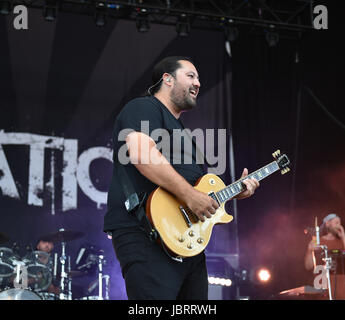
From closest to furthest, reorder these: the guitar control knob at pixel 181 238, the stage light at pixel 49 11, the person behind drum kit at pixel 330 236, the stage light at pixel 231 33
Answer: the guitar control knob at pixel 181 238 → the person behind drum kit at pixel 330 236 → the stage light at pixel 49 11 → the stage light at pixel 231 33

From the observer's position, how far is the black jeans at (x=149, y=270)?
2.06 meters

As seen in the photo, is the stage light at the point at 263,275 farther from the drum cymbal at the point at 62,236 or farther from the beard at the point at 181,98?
the beard at the point at 181,98

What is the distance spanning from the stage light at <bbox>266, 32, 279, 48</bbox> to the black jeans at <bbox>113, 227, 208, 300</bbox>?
20.5 feet

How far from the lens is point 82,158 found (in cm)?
728

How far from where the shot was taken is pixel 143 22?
7453mm

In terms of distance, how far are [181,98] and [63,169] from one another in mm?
4890

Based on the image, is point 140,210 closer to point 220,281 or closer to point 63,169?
point 220,281

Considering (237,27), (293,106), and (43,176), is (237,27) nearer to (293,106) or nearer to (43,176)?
(293,106)

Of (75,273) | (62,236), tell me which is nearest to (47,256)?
(62,236)

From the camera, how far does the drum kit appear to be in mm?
5699

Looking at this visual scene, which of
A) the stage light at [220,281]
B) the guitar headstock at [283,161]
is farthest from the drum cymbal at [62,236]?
the guitar headstock at [283,161]

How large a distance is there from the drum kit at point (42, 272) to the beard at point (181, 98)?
3.51 m

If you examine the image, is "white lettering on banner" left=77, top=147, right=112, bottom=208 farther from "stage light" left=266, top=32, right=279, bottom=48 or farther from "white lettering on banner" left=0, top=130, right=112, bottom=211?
"stage light" left=266, top=32, right=279, bottom=48

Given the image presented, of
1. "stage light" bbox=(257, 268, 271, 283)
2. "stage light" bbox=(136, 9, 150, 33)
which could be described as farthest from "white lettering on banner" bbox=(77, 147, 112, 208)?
"stage light" bbox=(257, 268, 271, 283)
